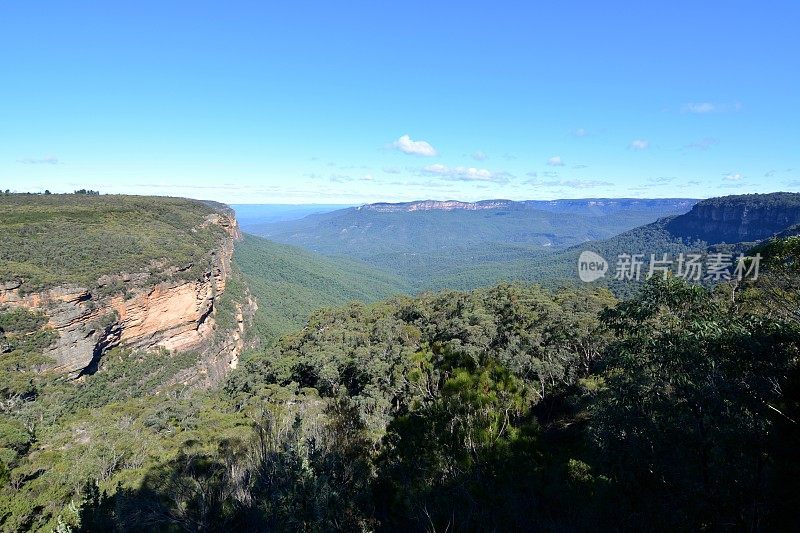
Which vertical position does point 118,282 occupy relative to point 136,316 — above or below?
above

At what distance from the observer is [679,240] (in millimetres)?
146125

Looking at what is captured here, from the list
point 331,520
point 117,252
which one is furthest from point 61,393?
point 331,520

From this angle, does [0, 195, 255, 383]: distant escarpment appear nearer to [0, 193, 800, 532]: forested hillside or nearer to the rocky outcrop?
the rocky outcrop

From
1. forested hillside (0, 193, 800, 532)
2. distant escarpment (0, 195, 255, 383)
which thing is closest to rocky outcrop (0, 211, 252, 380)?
distant escarpment (0, 195, 255, 383)

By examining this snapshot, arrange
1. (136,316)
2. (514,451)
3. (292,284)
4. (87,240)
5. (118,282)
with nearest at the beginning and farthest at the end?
(514,451) → (118,282) → (136,316) → (87,240) → (292,284)

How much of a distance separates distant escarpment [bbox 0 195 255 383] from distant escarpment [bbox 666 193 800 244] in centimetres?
12524

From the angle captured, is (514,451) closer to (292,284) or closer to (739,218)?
(292,284)

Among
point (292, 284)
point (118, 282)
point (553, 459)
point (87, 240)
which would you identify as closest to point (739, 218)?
point (292, 284)

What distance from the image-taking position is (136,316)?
41594 millimetres

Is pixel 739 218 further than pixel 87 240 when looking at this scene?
Yes

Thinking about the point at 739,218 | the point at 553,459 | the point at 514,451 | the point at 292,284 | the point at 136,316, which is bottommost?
the point at 292,284

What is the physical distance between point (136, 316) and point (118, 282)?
389 cm

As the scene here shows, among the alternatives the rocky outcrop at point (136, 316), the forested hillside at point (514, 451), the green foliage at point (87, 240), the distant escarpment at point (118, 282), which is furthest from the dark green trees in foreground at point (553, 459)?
the green foliage at point (87, 240)

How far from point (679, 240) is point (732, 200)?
64.0 ft
